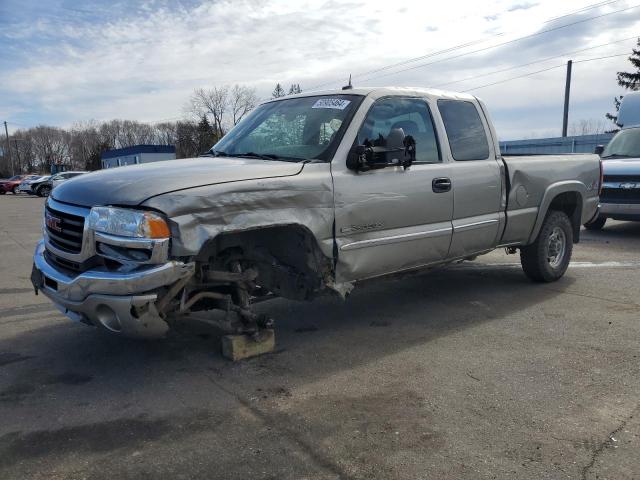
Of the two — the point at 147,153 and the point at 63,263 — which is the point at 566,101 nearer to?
the point at 63,263

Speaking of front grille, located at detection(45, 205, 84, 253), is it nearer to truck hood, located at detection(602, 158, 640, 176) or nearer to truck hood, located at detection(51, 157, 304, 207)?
truck hood, located at detection(51, 157, 304, 207)

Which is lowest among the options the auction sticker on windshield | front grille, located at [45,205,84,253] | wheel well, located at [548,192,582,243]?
wheel well, located at [548,192,582,243]

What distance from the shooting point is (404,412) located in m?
3.41

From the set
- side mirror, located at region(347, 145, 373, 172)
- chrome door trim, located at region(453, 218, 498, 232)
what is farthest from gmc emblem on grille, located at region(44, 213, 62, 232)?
chrome door trim, located at region(453, 218, 498, 232)

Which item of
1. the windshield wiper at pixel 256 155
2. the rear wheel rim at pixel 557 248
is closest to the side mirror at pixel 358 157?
the windshield wiper at pixel 256 155

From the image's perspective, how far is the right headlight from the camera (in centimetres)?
341

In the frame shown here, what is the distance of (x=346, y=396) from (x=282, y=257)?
124 cm

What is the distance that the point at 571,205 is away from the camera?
6.85 m

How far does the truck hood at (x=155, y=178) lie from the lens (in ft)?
11.6

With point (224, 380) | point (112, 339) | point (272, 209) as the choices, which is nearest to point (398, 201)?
point (272, 209)

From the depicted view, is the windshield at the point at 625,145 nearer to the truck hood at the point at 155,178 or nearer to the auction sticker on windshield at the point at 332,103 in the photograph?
the auction sticker on windshield at the point at 332,103

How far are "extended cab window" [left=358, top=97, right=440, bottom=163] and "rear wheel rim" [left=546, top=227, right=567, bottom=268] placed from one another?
7.73ft

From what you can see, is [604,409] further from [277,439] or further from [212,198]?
[212,198]

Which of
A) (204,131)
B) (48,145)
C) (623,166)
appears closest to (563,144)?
(623,166)
